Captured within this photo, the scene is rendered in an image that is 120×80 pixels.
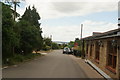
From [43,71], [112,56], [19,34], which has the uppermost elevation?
[19,34]

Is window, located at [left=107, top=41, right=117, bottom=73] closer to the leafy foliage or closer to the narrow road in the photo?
the narrow road

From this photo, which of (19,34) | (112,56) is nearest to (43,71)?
(112,56)

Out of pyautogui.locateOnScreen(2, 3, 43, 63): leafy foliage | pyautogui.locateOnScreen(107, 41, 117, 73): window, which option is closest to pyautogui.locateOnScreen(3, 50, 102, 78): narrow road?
pyautogui.locateOnScreen(107, 41, 117, 73): window

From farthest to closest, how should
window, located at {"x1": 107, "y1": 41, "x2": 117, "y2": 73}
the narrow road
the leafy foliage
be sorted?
1. the leafy foliage
2. window, located at {"x1": 107, "y1": 41, "x2": 117, "y2": 73}
3. the narrow road

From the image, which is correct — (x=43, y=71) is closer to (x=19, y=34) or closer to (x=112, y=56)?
(x=112, y=56)

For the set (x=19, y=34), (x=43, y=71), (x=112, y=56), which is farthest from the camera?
(x=19, y=34)

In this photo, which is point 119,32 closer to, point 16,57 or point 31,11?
point 16,57

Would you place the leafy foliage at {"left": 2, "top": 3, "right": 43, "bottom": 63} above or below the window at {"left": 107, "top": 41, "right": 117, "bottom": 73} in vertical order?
above

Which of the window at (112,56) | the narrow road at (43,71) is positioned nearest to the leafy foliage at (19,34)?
the narrow road at (43,71)

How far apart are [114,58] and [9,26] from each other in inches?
329

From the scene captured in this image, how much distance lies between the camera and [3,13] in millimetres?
14883

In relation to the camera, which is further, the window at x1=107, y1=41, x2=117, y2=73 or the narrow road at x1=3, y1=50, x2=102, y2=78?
the window at x1=107, y1=41, x2=117, y2=73

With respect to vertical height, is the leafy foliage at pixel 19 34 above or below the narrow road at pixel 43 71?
above

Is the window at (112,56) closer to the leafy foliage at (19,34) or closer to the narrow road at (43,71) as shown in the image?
the narrow road at (43,71)
